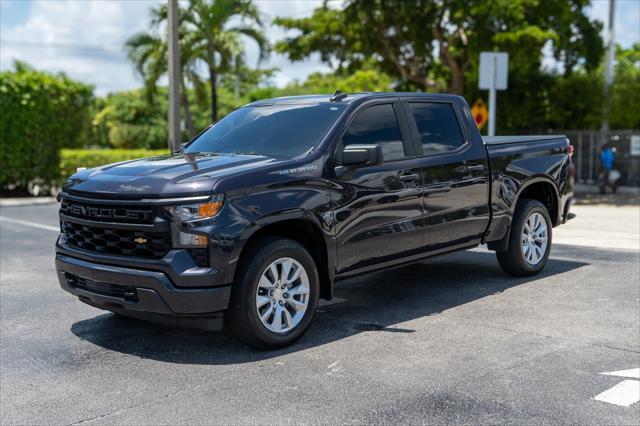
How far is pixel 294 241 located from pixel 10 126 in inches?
735

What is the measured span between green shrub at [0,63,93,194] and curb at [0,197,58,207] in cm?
74

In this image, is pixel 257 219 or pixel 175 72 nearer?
pixel 257 219

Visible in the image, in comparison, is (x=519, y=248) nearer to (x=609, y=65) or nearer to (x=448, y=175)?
(x=448, y=175)

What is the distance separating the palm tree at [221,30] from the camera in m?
24.1

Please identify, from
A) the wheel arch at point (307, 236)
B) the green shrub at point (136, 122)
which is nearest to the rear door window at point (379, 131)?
the wheel arch at point (307, 236)

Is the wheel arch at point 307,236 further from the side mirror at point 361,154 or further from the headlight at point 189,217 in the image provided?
the side mirror at point 361,154

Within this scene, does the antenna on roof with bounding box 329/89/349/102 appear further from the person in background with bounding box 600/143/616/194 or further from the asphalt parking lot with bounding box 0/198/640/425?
the person in background with bounding box 600/143/616/194

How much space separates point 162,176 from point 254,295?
1.09 metres

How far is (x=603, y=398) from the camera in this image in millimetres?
4547

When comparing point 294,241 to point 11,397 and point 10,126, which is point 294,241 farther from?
point 10,126

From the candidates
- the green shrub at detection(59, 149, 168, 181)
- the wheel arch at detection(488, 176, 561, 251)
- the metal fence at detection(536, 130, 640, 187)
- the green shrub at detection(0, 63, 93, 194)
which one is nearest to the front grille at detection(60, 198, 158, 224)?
the wheel arch at detection(488, 176, 561, 251)

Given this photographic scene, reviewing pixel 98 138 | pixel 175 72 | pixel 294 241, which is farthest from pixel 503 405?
pixel 98 138

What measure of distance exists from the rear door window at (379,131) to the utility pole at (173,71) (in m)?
12.0

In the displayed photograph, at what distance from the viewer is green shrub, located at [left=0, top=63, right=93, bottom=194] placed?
21688 mm
